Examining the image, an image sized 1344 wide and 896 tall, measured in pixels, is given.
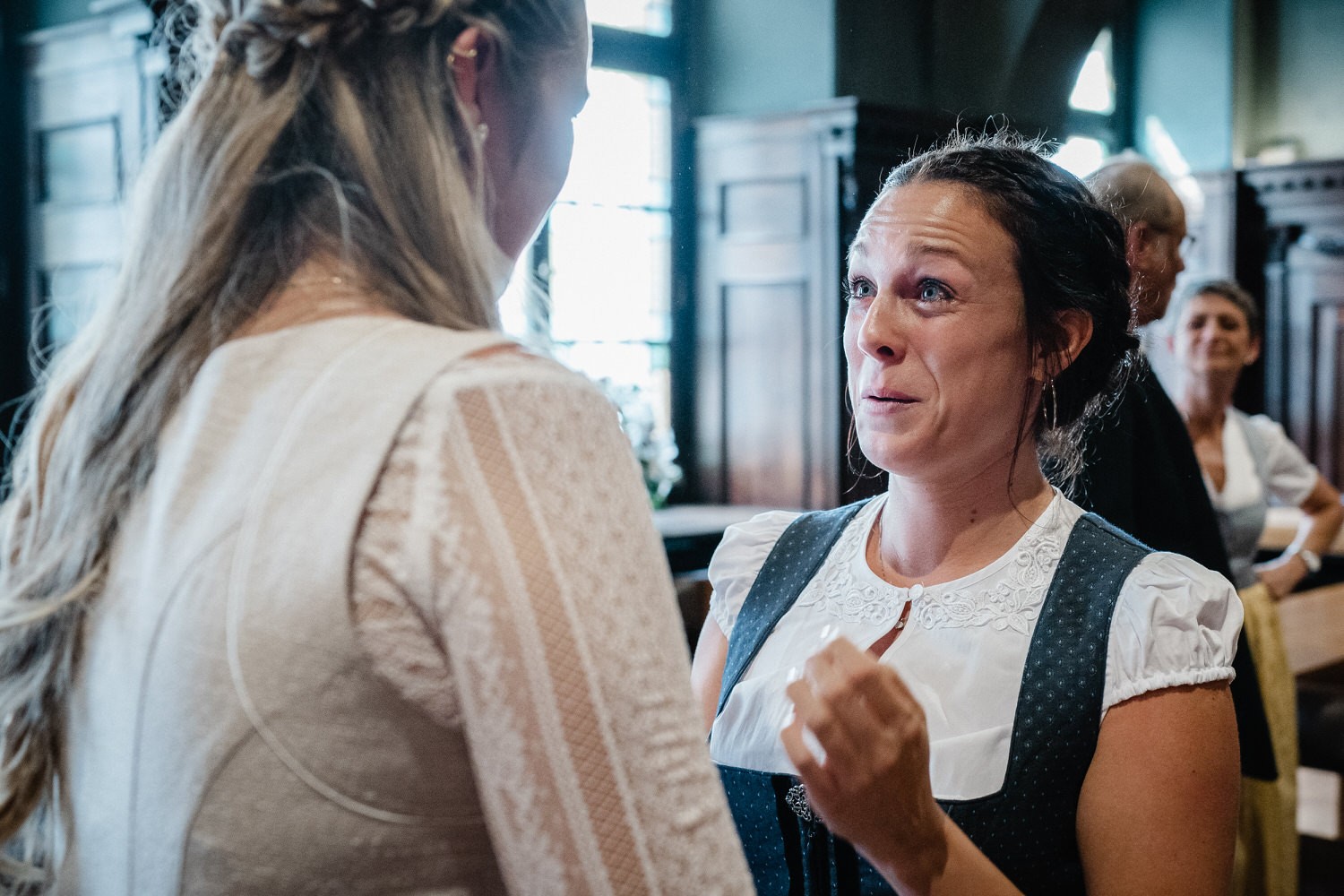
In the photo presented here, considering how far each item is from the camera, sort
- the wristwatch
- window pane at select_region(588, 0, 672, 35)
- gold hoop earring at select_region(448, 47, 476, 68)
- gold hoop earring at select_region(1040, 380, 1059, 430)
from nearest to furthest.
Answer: gold hoop earring at select_region(448, 47, 476, 68), gold hoop earring at select_region(1040, 380, 1059, 430), the wristwatch, window pane at select_region(588, 0, 672, 35)

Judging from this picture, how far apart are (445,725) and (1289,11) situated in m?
7.21

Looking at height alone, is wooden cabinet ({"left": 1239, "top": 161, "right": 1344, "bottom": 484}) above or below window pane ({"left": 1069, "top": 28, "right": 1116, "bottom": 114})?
below

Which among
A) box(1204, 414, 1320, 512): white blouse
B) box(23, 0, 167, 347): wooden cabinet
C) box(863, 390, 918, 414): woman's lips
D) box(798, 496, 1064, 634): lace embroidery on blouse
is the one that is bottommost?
box(1204, 414, 1320, 512): white blouse

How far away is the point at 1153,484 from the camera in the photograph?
1.83 metres

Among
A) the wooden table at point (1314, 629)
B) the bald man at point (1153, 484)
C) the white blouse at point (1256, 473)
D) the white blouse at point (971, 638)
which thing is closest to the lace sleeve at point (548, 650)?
the white blouse at point (971, 638)

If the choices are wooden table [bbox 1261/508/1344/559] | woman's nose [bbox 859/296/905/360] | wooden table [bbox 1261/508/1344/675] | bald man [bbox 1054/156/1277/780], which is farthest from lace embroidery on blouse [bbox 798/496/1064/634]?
wooden table [bbox 1261/508/1344/559]

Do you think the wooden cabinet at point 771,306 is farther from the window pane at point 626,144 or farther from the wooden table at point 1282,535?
the wooden table at point 1282,535

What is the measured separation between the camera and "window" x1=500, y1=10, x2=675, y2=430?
14.4 ft

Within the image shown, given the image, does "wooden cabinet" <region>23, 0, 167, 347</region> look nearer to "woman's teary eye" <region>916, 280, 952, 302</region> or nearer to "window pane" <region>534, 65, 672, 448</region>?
"window pane" <region>534, 65, 672, 448</region>

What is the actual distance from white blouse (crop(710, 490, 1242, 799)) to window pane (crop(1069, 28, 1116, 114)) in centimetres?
560

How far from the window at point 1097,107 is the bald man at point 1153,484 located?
4.81 meters

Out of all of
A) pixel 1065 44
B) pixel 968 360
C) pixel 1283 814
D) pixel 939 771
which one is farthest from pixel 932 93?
pixel 1283 814

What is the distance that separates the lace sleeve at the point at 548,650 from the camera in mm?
628

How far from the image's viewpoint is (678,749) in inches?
26.1
